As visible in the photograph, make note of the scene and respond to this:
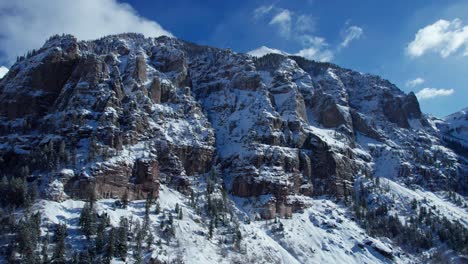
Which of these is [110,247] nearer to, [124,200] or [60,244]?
[60,244]

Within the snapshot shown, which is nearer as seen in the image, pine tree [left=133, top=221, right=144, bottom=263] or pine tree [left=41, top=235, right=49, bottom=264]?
pine tree [left=41, top=235, right=49, bottom=264]

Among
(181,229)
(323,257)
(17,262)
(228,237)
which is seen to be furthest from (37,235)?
(323,257)

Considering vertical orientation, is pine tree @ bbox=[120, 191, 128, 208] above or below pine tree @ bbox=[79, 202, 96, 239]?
above

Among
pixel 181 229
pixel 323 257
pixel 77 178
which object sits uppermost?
pixel 77 178

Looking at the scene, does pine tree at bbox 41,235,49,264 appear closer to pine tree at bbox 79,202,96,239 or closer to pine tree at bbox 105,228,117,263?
pine tree at bbox 79,202,96,239

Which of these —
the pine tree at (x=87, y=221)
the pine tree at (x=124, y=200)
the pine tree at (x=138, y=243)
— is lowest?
the pine tree at (x=138, y=243)

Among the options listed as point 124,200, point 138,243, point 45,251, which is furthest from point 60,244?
point 124,200

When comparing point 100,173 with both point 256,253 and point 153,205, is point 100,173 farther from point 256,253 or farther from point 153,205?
point 256,253

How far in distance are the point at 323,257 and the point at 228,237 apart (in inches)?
1579

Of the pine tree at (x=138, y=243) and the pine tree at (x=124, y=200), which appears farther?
the pine tree at (x=124, y=200)

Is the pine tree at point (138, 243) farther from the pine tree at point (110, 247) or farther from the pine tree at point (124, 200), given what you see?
the pine tree at point (124, 200)

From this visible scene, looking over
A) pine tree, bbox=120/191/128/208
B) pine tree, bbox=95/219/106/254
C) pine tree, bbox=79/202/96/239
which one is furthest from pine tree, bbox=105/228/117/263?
pine tree, bbox=120/191/128/208

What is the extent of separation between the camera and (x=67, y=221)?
163 metres

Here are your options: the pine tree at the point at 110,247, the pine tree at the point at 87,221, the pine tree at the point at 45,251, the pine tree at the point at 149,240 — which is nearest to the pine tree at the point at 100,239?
the pine tree at the point at 110,247
